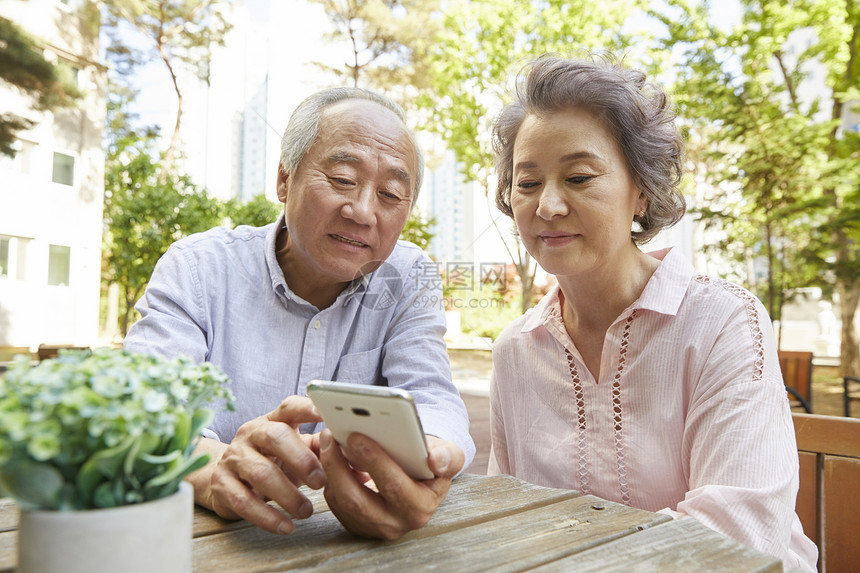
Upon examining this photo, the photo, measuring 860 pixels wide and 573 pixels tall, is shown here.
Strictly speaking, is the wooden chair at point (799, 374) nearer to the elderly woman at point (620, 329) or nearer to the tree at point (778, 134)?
the tree at point (778, 134)

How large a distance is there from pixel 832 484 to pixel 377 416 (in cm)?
118

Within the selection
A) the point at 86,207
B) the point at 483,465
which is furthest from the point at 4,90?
the point at 483,465

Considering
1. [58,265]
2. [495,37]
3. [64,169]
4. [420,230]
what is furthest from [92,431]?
[64,169]

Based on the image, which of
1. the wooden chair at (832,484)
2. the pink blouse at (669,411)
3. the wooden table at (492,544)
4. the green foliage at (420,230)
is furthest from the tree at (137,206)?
the wooden chair at (832,484)

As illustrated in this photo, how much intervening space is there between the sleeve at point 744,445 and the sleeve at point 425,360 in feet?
1.37

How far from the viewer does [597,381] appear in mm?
1401

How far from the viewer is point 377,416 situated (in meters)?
0.67

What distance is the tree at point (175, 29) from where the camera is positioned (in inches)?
311

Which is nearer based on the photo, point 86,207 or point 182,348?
point 182,348

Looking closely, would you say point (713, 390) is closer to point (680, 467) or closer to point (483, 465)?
point (680, 467)

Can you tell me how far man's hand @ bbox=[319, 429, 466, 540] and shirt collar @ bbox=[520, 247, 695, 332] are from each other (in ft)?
2.37

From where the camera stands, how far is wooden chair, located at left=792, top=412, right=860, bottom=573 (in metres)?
1.28

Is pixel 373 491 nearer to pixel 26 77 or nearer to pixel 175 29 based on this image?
pixel 26 77

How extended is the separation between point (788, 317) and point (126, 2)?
57.4 ft
